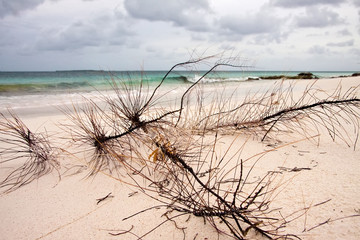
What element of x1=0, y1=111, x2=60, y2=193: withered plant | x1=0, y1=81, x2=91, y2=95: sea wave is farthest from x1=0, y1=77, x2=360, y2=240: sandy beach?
x1=0, y1=81, x2=91, y2=95: sea wave

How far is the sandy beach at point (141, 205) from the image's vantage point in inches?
35.5

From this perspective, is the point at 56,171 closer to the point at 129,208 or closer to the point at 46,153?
the point at 46,153

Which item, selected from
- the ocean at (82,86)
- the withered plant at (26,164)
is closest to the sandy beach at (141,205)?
the withered plant at (26,164)

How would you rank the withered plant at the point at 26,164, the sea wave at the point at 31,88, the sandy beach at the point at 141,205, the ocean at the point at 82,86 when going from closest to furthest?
1. the sandy beach at the point at 141,205
2. the withered plant at the point at 26,164
3. the ocean at the point at 82,86
4. the sea wave at the point at 31,88

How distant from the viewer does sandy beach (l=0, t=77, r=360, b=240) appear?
2.96 feet

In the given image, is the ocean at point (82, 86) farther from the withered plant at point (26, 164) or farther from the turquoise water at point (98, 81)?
the withered plant at point (26, 164)

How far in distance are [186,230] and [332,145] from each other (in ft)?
4.78

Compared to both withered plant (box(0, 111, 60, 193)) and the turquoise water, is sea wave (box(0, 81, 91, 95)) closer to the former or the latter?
the turquoise water

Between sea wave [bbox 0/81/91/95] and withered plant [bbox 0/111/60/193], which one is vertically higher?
withered plant [bbox 0/111/60/193]

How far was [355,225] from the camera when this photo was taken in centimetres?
88

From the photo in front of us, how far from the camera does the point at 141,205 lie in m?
1.08

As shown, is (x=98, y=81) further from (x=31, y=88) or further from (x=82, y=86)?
Result: (x=31, y=88)

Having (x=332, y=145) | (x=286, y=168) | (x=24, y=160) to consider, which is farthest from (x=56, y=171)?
(x=332, y=145)

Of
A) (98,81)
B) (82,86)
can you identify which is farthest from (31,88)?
(98,81)
